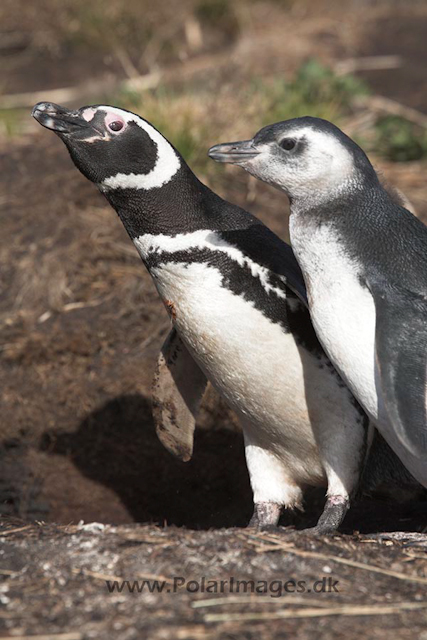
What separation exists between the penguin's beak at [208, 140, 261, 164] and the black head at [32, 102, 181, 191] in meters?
0.32

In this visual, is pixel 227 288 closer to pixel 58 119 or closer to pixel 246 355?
pixel 246 355

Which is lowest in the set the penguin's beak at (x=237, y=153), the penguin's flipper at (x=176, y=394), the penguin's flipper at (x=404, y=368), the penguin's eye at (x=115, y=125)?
the penguin's flipper at (x=176, y=394)

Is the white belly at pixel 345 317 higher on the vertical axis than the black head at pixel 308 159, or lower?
lower

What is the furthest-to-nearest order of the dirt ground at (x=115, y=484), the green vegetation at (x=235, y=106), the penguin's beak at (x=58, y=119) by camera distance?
the green vegetation at (x=235, y=106) < the penguin's beak at (x=58, y=119) < the dirt ground at (x=115, y=484)

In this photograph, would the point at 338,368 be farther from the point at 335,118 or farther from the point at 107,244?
the point at 335,118

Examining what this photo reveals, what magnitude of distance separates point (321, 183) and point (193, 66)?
7883 mm

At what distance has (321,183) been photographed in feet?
10.6

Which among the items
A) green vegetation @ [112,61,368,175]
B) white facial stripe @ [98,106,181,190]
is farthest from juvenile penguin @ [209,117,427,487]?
green vegetation @ [112,61,368,175]

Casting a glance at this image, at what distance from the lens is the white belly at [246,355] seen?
3.54 m

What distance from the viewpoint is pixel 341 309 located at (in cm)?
312

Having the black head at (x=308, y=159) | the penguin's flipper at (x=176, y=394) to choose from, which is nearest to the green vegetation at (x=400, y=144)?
the penguin's flipper at (x=176, y=394)

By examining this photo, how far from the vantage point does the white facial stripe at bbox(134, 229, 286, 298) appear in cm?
357

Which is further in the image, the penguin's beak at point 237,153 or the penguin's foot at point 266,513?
the penguin's foot at point 266,513

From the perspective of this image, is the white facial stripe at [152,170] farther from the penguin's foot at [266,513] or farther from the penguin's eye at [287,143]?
the penguin's foot at [266,513]
